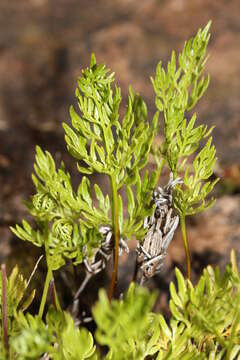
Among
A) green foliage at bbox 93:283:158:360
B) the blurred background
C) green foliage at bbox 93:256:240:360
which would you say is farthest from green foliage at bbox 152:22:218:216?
the blurred background

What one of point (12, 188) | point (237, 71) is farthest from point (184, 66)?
point (237, 71)

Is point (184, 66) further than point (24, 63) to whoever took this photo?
No

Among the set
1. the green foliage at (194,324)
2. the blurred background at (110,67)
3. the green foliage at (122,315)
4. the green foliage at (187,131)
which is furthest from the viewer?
the blurred background at (110,67)

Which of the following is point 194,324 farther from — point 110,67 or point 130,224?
point 110,67

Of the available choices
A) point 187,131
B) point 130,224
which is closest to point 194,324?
point 130,224

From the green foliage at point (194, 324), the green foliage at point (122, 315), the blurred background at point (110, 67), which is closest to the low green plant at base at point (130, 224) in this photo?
the green foliage at point (194, 324)

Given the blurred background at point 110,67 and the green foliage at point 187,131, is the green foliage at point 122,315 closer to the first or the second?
the green foliage at point 187,131

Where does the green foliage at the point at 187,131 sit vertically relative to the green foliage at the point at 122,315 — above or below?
above

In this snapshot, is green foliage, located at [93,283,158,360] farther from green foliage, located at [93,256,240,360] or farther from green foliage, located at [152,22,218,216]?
green foliage, located at [152,22,218,216]

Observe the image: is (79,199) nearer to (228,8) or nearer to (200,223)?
(200,223)
